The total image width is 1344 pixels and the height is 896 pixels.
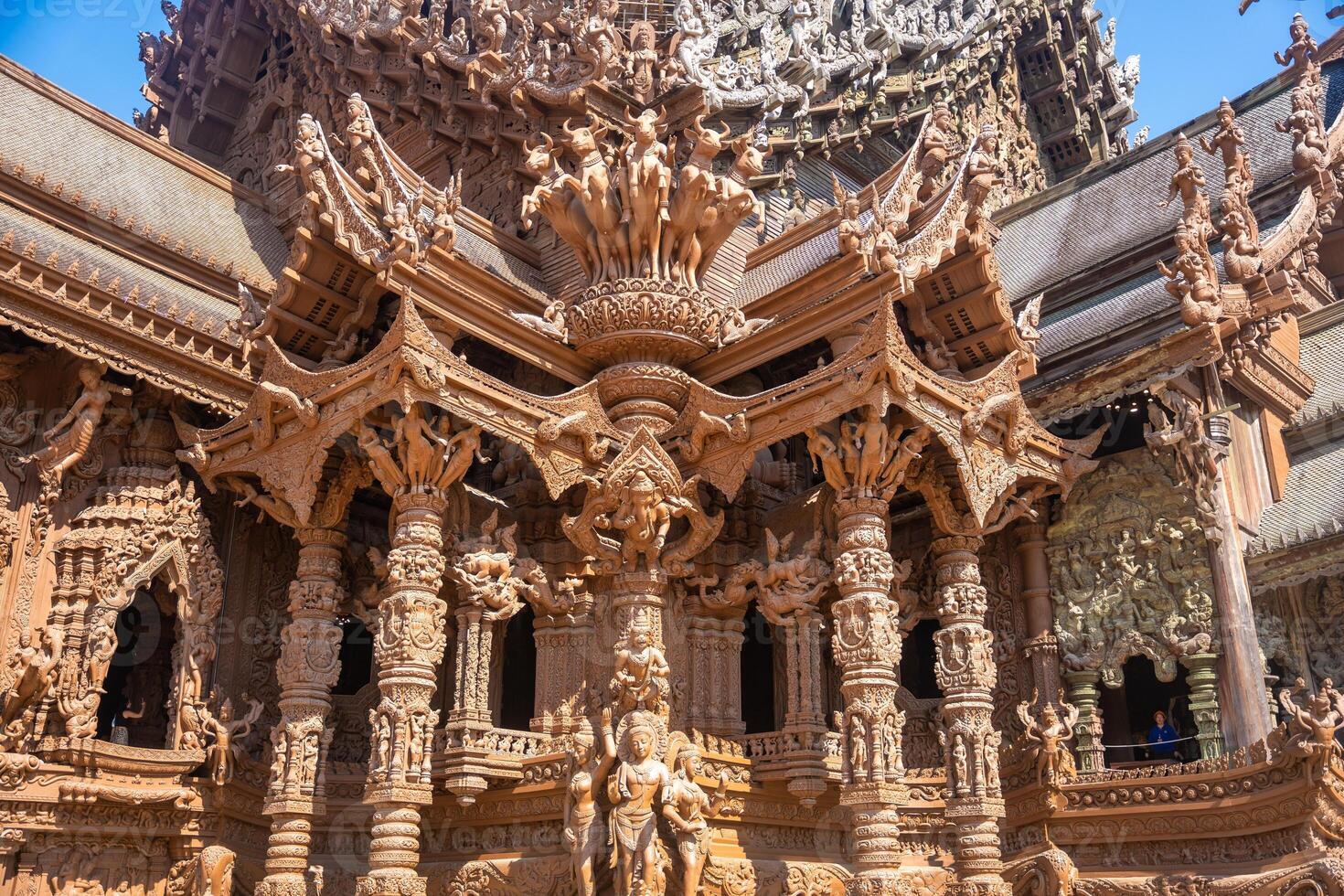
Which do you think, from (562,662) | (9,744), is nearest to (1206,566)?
(562,662)

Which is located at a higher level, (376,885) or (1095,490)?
(1095,490)

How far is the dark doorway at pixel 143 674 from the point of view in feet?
38.8

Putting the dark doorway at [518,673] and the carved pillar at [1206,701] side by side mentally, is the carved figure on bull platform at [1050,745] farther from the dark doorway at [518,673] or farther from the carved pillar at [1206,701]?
the dark doorway at [518,673]

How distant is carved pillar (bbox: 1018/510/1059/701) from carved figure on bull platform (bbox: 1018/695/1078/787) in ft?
1.63

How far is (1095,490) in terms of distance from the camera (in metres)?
11.7

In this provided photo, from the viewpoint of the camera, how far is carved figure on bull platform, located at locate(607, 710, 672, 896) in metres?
A: 8.34

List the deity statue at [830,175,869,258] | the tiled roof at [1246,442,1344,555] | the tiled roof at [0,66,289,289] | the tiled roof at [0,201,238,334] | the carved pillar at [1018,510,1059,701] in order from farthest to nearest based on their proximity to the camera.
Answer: the tiled roof at [0,66,289,289], the tiled roof at [1246,442,1344,555], the carved pillar at [1018,510,1059,701], the tiled roof at [0,201,238,334], the deity statue at [830,175,869,258]

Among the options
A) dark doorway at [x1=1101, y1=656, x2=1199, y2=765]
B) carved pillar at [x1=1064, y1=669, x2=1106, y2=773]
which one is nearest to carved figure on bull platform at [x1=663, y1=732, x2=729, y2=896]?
carved pillar at [x1=1064, y1=669, x2=1106, y2=773]

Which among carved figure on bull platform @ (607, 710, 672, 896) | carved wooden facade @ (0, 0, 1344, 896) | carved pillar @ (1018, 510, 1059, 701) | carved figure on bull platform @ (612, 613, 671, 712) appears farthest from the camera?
carved pillar @ (1018, 510, 1059, 701)

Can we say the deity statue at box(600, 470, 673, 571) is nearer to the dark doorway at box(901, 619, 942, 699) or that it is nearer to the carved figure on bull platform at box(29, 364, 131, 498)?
the dark doorway at box(901, 619, 942, 699)

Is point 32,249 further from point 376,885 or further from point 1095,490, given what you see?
point 1095,490

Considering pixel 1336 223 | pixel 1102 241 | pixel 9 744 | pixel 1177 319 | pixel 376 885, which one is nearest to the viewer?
pixel 376 885

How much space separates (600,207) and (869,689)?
4.69 m

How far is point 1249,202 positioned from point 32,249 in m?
12.3
